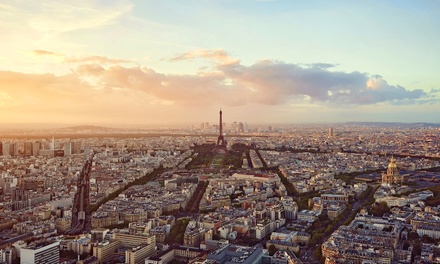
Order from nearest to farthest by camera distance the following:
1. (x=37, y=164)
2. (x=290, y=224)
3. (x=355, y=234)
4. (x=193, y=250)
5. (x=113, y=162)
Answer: (x=193, y=250), (x=355, y=234), (x=290, y=224), (x=37, y=164), (x=113, y=162)

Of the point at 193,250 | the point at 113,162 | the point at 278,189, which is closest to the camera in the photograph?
the point at 193,250

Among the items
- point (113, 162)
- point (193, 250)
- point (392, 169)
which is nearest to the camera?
point (193, 250)

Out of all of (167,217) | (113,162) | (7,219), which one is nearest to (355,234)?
(167,217)

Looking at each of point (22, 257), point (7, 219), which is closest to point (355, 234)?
point (22, 257)

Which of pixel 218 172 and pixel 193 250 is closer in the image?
pixel 193 250

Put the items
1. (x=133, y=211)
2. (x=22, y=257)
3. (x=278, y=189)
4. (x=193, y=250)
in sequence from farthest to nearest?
(x=278, y=189)
(x=133, y=211)
(x=193, y=250)
(x=22, y=257)

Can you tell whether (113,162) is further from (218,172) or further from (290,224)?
(290,224)

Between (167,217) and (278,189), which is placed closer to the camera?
(167,217)

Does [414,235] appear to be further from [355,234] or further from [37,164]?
[37,164]
